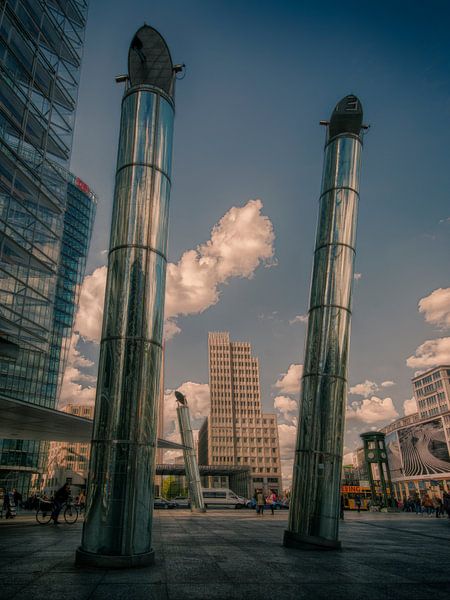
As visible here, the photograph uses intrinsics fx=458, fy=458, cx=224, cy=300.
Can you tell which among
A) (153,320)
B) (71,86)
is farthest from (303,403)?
(71,86)

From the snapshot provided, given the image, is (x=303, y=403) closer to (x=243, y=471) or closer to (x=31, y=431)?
(x=31, y=431)

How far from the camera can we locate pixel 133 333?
8.36 m

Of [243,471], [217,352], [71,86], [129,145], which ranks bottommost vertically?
[243,471]

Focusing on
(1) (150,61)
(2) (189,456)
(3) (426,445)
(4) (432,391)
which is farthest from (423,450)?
(1) (150,61)

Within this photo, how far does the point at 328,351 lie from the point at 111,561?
6.72 m

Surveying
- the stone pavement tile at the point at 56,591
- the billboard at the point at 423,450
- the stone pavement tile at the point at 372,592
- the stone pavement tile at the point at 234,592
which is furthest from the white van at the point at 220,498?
the billboard at the point at 423,450

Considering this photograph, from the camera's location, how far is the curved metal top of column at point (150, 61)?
1041cm

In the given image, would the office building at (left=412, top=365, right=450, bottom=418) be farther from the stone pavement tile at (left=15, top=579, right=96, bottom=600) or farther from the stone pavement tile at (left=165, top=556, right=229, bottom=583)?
the stone pavement tile at (left=15, top=579, right=96, bottom=600)

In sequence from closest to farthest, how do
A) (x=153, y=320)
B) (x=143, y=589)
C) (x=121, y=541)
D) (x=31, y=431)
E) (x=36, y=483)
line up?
(x=143, y=589) → (x=121, y=541) → (x=153, y=320) → (x=31, y=431) → (x=36, y=483)

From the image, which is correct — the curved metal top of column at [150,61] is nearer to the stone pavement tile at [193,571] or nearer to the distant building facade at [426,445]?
the stone pavement tile at [193,571]

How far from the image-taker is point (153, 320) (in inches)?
340

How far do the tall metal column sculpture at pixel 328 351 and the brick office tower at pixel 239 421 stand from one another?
132 m

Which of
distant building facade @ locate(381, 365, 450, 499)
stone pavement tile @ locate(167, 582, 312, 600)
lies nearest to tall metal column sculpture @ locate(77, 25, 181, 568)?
stone pavement tile @ locate(167, 582, 312, 600)

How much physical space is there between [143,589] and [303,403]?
6656 millimetres
